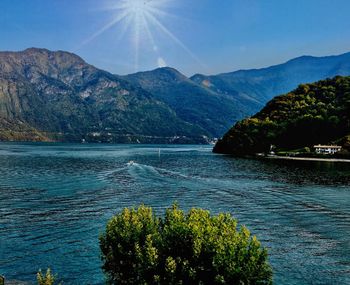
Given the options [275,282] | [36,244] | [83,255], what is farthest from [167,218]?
[36,244]

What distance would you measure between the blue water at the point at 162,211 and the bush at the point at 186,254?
1173 centimetres

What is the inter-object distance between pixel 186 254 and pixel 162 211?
4638cm

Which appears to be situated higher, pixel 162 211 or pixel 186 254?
pixel 186 254

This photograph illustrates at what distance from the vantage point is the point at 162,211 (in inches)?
3100

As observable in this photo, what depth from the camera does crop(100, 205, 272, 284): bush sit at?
103ft

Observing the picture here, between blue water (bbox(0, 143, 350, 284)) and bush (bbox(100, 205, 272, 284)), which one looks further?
blue water (bbox(0, 143, 350, 284))

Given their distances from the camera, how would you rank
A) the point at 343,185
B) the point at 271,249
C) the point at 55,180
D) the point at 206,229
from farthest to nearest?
1. the point at 55,180
2. the point at 343,185
3. the point at 271,249
4. the point at 206,229

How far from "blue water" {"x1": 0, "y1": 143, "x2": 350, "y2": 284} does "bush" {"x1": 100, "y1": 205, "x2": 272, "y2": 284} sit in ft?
38.5

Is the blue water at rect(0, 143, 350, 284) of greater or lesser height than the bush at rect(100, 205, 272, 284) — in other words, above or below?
below

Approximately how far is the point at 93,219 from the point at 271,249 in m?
33.5

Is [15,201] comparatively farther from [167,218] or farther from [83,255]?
[167,218]

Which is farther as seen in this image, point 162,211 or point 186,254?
point 162,211

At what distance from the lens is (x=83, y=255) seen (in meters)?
51.4

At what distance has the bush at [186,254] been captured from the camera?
1240 inches
